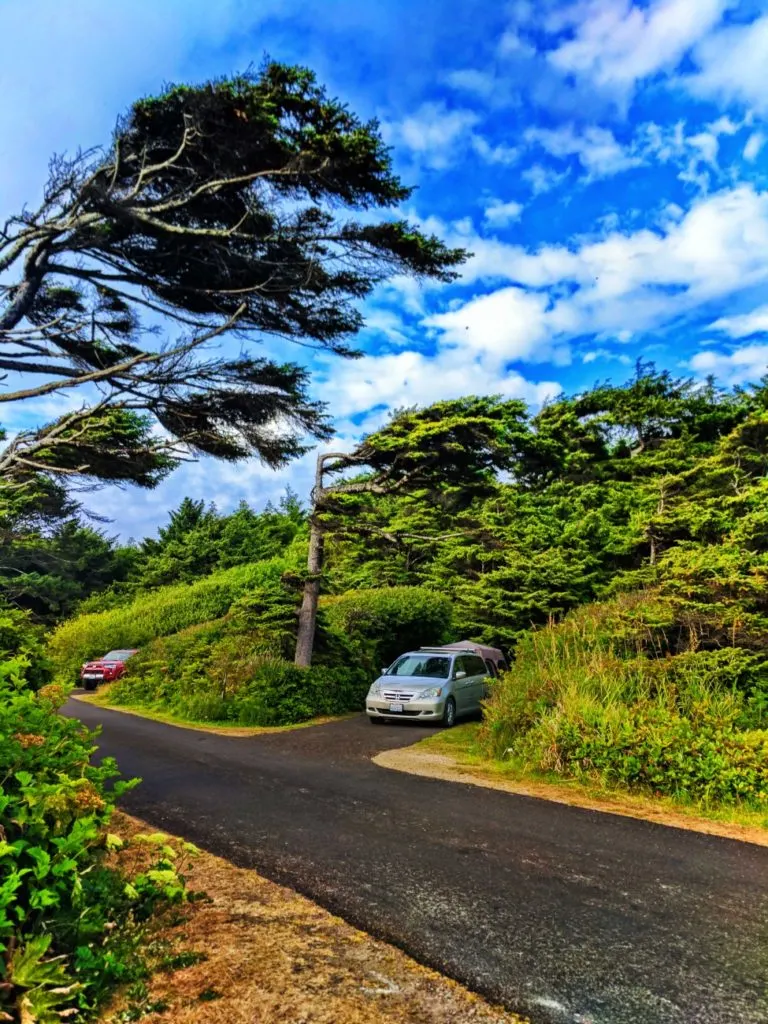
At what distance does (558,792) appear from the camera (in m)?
6.94

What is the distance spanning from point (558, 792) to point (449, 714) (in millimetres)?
5689

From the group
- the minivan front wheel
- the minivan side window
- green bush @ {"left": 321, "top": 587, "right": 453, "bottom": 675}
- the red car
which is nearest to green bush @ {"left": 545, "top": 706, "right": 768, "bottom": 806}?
the minivan front wheel

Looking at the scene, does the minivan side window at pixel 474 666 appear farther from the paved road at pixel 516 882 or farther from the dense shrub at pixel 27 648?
the dense shrub at pixel 27 648

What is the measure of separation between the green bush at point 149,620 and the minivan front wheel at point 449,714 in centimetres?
1278

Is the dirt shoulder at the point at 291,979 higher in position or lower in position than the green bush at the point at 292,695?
higher

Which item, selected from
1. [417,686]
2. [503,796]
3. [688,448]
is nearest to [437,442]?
[417,686]

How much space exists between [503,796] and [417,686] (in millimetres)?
5832

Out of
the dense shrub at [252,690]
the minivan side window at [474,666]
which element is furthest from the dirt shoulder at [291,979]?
the minivan side window at [474,666]

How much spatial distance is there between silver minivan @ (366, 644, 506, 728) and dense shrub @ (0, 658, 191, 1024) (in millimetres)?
9040

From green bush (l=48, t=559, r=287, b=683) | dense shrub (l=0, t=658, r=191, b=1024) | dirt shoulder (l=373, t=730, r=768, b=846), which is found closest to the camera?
dense shrub (l=0, t=658, r=191, b=1024)

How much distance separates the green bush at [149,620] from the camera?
2523 cm

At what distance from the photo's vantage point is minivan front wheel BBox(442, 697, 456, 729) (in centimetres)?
1238

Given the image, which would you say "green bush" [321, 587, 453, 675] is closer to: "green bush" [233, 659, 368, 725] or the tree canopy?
"green bush" [233, 659, 368, 725]

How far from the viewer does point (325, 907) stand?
3660 millimetres
